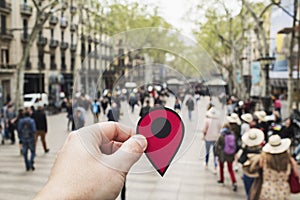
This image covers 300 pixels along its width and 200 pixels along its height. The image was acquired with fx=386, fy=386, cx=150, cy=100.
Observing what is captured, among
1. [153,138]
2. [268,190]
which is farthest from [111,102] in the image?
[268,190]

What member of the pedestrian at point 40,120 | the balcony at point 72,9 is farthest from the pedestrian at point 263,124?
the balcony at point 72,9

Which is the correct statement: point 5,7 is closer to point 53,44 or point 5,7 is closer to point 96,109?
point 53,44

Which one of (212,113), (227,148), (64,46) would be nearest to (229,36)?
(227,148)

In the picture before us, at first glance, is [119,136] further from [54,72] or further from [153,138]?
[54,72]

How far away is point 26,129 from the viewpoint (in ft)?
26.5

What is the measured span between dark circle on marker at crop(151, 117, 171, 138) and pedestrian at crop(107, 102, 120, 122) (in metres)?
0.20

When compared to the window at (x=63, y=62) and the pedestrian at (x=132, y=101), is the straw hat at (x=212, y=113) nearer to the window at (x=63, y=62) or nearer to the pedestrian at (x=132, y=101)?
the pedestrian at (x=132, y=101)

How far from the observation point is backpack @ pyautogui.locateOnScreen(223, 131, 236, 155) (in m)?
6.45

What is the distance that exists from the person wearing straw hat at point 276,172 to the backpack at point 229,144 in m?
1.78

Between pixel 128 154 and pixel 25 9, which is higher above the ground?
pixel 25 9

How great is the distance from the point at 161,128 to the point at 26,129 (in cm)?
723

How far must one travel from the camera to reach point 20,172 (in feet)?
25.7

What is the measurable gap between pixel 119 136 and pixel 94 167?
0.17 m

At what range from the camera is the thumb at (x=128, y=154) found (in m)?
1.28
